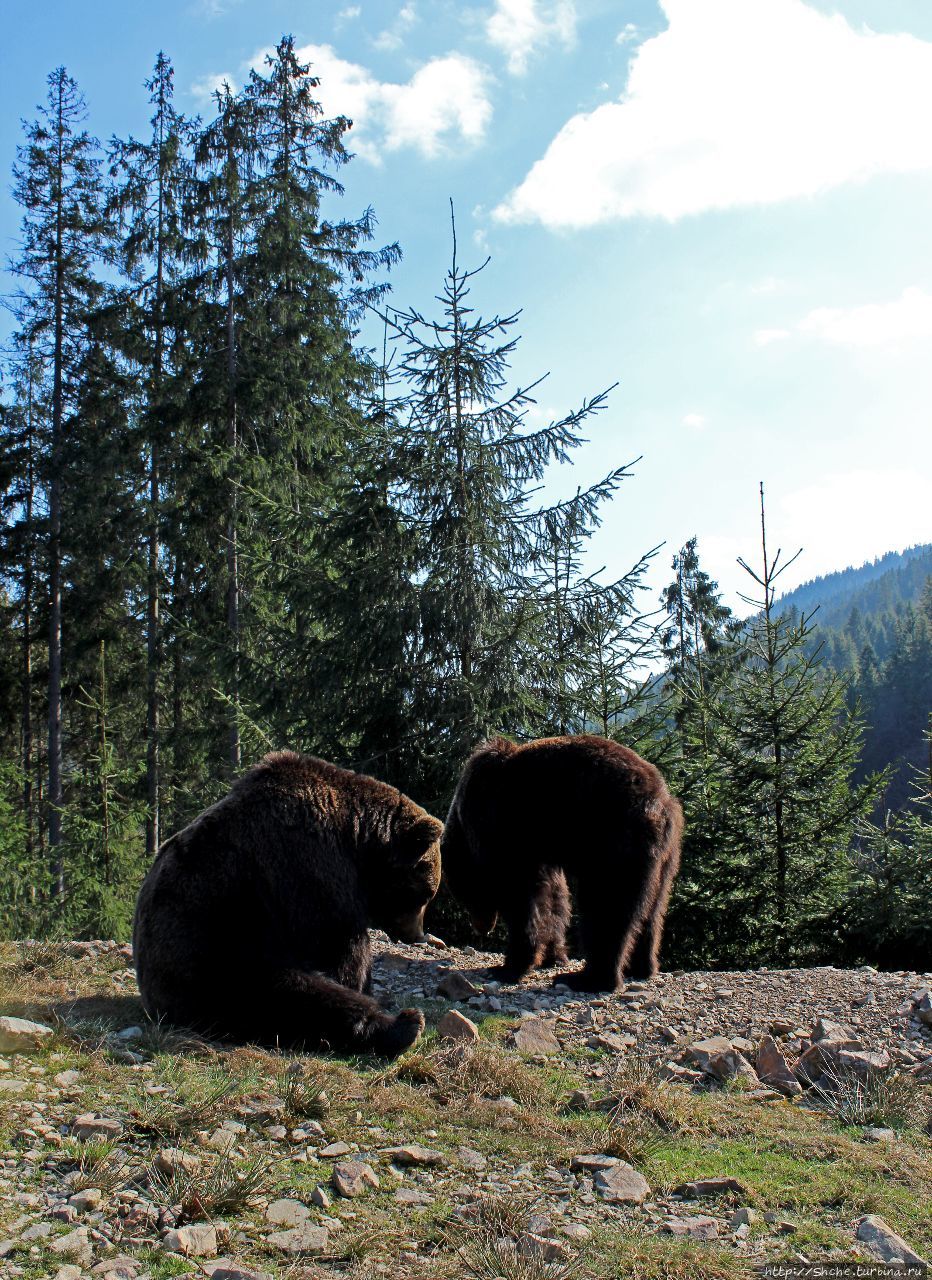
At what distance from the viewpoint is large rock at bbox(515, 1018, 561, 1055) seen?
5340mm

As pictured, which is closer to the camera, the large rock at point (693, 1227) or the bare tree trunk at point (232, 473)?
the large rock at point (693, 1227)

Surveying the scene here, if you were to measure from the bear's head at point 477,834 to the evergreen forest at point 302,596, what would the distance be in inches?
95.6

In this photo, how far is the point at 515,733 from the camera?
36.3ft

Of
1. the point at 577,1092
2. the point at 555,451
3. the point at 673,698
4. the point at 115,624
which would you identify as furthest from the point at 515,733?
the point at 115,624

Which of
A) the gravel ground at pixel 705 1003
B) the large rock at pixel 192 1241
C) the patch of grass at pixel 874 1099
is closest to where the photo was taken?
the large rock at pixel 192 1241

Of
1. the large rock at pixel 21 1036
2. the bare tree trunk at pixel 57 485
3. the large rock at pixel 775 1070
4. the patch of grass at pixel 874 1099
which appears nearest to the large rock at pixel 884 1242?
the patch of grass at pixel 874 1099

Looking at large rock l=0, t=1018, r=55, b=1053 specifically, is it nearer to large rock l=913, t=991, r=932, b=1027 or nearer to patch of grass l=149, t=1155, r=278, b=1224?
patch of grass l=149, t=1155, r=278, b=1224

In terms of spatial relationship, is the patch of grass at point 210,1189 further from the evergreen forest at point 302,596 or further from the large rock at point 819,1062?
the evergreen forest at point 302,596

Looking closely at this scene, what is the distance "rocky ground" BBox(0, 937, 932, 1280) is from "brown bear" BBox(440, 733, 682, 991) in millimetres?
1098

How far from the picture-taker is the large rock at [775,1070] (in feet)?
15.9

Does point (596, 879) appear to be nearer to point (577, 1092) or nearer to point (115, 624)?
point (577, 1092)

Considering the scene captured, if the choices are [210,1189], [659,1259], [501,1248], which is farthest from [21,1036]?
[659,1259]

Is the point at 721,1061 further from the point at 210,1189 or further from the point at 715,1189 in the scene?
the point at 210,1189

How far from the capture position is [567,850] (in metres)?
7.40
